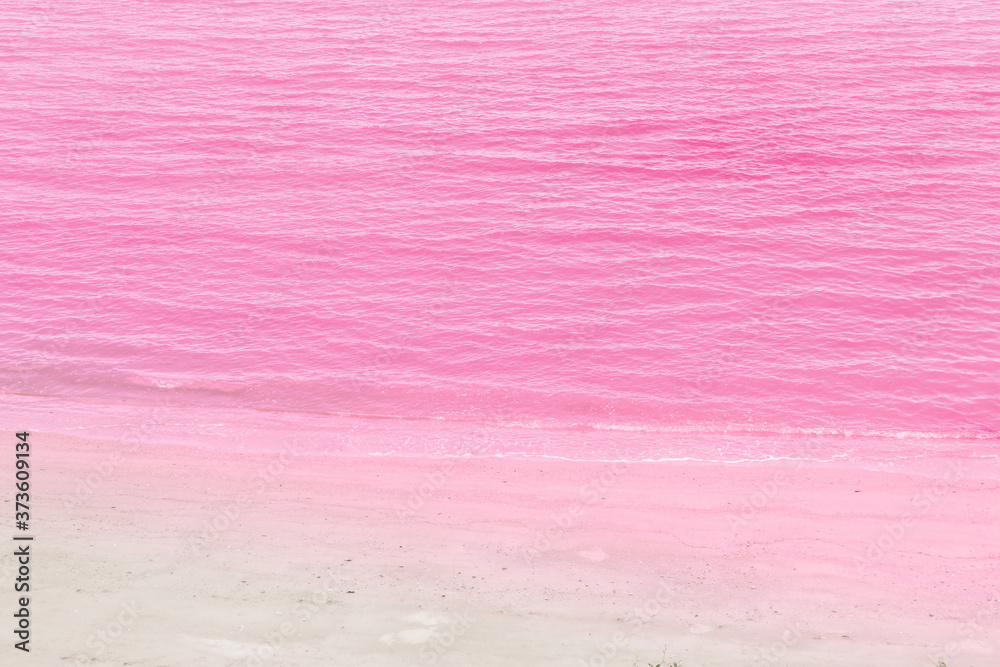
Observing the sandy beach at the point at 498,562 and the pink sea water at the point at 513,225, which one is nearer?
the sandy beach at the point at 498,562

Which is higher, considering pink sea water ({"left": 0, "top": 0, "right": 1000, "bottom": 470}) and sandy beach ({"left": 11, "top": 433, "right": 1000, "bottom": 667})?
pink sea water ({"left": 0, "top": 0, "right": 1000, "bottom": 470})

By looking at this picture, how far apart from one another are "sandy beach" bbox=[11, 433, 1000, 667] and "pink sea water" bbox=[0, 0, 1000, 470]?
57.5 inches

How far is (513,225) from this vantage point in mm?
30219

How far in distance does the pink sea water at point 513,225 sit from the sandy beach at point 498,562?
4.79 ft

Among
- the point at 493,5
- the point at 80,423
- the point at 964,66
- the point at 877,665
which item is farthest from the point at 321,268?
the point at 964,66

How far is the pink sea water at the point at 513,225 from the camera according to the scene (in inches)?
898

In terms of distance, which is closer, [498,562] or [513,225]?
[498,562]

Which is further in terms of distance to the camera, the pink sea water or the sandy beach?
the pink sea water

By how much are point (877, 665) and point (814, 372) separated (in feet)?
31.4

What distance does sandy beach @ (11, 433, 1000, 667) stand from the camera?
1529 cm

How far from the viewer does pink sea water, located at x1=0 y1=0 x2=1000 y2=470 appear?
2280 centimetres

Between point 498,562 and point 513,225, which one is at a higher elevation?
point 513,225

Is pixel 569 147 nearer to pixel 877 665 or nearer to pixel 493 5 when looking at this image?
pixel 493 5

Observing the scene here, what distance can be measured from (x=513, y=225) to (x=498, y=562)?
14.6m
